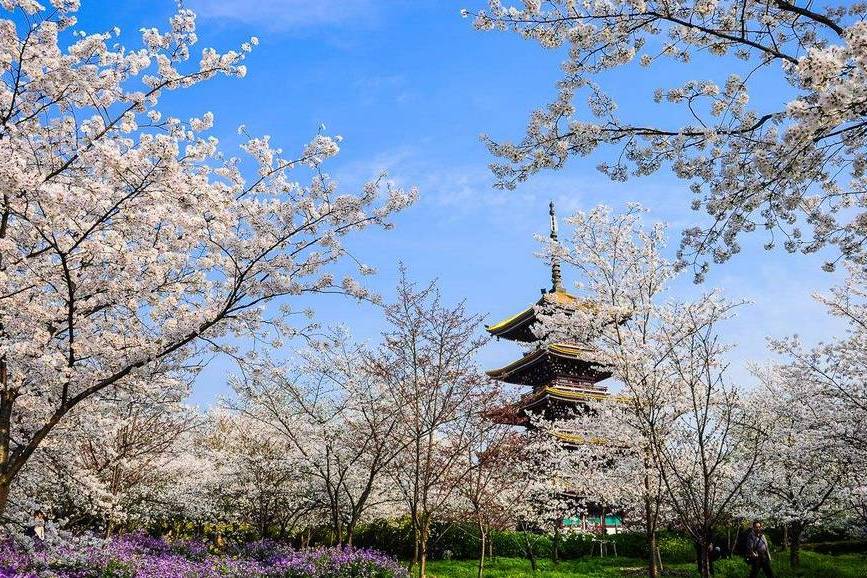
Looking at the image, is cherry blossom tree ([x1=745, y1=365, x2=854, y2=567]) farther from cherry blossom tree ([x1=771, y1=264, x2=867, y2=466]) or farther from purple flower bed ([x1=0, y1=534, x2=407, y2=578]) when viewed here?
purple flower bed ([x1=0, y1=534, x2=407, y2=578])

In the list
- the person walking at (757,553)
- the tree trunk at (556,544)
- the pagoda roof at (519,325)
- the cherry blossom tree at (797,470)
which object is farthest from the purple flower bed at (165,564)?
the pagoda roof at (519,325)

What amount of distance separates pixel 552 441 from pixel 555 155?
18603mm

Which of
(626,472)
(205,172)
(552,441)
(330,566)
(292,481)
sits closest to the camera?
(205,172)

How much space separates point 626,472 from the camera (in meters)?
15.4

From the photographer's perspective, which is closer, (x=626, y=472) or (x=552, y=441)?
(x=626, y=472)

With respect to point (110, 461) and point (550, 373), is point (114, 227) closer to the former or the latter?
point (110, 461)

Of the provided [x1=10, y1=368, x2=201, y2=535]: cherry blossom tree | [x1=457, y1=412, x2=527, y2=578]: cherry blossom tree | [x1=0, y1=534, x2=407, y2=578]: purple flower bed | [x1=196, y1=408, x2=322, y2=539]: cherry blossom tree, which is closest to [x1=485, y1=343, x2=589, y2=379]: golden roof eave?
[x1=457, y1=412, x2=527, y2=578]: cherry blossom tree

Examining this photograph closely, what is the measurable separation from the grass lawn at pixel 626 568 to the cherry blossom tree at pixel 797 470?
1.14 meters

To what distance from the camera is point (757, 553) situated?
1451cm

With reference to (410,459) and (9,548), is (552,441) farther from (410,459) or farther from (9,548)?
(9,548)

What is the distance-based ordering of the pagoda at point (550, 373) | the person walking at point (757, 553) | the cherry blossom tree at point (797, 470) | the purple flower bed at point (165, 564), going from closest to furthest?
the purple flower bed at point (165, 564), the person walking at point (757, 553), the cherry blossom tree at point (797, 470), the pagoda at point (550, 373)

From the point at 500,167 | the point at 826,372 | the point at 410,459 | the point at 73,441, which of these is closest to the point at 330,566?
the point at 410,459

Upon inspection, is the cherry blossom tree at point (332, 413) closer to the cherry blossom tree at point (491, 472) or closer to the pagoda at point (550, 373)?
the cherry blossom tree at point (491, 472)

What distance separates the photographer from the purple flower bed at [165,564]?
10.6 m
